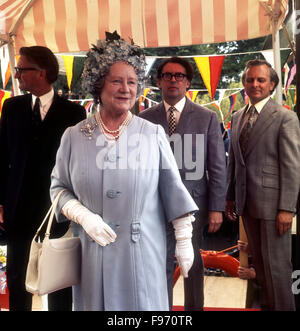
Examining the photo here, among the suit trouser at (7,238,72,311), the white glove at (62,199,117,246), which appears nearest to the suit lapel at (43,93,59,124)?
the white glove at (62,199,117,246)

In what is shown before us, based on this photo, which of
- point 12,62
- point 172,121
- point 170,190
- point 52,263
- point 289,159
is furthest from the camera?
point 12,62

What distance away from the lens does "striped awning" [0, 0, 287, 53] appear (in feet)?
6.40

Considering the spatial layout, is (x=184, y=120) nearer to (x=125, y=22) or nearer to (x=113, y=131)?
(x=113, y=131)

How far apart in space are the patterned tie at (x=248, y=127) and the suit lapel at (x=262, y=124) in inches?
0.7

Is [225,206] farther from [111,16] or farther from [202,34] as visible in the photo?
[111,16]

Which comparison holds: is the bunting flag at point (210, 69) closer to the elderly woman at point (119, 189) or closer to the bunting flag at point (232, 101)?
the bunting flag at point (232, 101)

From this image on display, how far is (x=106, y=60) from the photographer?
1624 mm

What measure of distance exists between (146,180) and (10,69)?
0.98 m

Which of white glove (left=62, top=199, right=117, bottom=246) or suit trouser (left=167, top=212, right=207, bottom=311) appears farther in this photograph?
suit trouser (left=167, top=212, right=207, bottom=311)

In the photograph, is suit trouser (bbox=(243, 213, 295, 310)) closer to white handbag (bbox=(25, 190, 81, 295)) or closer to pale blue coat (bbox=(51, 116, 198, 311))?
pale blue coat (bbox=(51, 116, 198, 311))

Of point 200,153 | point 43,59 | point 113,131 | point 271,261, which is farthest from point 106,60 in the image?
point 271,261

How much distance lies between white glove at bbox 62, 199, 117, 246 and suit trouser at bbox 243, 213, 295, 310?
724 millimetres

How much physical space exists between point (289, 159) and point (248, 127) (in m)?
0.24
